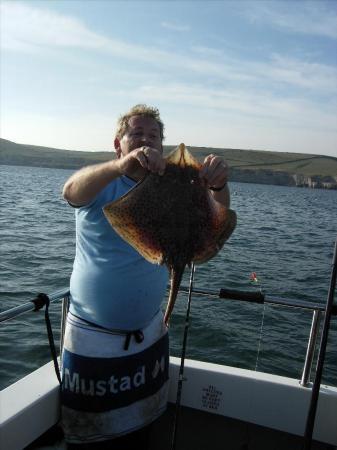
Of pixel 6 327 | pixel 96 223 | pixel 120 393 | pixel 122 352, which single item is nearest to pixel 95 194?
pixel 96 223

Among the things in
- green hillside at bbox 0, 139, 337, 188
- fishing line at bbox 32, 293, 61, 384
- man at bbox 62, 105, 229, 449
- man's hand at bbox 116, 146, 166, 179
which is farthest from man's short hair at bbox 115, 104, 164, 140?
green hillside at bbox 0, 139, 337, 188

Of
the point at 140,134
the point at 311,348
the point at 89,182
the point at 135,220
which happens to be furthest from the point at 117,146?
the point at 311,348

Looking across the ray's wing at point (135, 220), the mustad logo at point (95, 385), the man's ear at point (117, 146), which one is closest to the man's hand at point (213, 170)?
the ray's wing at point (135, 220)

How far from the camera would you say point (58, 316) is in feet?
38.3

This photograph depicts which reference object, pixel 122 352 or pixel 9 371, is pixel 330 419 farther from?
pixel 9 371

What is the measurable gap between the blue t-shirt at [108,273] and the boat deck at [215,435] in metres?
1.76

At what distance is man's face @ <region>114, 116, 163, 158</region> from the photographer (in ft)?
11.5

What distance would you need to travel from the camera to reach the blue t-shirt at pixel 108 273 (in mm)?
3467

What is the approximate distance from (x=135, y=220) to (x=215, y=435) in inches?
115

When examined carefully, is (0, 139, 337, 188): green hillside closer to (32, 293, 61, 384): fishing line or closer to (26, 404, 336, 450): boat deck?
(26, 404, 336, 450): boat deck

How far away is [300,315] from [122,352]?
34.8 ft

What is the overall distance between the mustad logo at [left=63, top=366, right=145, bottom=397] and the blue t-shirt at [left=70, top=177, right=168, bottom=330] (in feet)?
1.42

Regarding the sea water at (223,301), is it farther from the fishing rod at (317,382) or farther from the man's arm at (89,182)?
Answer: the man's arm at (89,182)

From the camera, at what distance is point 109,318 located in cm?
354
